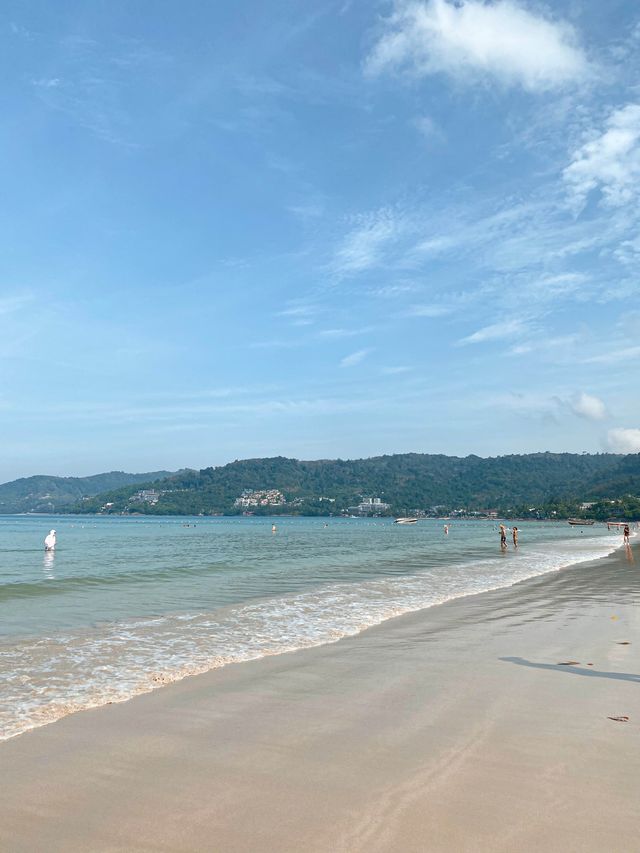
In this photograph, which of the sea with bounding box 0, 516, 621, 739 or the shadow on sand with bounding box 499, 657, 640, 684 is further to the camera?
the sea with bounding box 0, 516, 621, 739

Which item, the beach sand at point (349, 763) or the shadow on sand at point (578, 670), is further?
the shadow on sand at point (578, 670)

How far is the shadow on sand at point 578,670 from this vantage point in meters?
7.95

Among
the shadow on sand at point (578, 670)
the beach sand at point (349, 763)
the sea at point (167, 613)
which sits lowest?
the sea at point (167, 613)

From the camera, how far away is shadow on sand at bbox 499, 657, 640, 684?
7.95 metres

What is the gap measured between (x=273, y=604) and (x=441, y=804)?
40.6ft

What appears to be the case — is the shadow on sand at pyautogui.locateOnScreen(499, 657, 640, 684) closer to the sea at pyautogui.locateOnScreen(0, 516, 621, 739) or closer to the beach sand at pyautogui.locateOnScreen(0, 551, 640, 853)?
the beach sand at pyautogui.locateOnScreen(0, 551, 640, 853)

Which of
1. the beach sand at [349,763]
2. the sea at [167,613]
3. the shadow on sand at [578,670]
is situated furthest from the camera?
the sea at [167,613]

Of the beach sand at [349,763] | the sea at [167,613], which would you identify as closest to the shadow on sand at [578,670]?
the beach sand at [349,763]

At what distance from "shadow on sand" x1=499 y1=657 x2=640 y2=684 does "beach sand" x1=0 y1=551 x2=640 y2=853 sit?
0.03m

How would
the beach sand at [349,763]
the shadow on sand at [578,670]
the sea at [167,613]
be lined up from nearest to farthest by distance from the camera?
1. the beach sand at [349,763]
2. the shadow on sand at [578,670]
3. the sea at [167,613]

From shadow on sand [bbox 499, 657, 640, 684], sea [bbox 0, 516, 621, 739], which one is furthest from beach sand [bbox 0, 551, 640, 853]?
sea [bbox 0, 516, 621, 739]

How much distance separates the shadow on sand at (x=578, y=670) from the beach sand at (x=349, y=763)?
0.03m

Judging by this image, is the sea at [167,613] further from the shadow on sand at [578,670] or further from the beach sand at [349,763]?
the shadow on sand at [578,670]

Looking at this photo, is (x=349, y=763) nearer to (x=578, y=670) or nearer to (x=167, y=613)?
(x=578, y=670)
